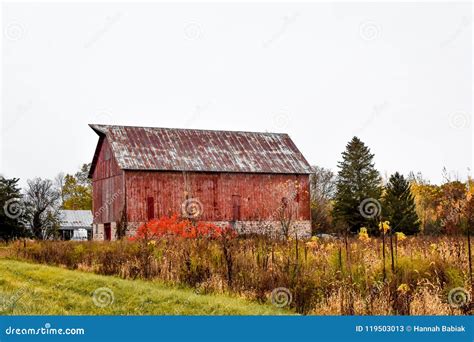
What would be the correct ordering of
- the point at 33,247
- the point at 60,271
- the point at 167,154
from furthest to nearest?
1. the point at 167,154
2. the point at 33,247
3. the point at 60,271

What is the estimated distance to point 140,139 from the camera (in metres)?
37.4

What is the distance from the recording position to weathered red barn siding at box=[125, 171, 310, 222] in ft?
116

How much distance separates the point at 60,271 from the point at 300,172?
2457cm

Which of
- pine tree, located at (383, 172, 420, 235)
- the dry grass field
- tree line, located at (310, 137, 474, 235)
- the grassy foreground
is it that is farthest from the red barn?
the grassy foreground

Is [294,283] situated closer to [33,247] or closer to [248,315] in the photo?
[248,315]

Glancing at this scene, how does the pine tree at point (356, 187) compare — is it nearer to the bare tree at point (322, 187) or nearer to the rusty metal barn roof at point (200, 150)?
the bare tree at point (322, 187)

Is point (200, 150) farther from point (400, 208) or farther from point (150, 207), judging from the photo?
point (400, 208)

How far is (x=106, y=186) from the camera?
1503 inches

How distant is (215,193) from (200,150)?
2.90 meters

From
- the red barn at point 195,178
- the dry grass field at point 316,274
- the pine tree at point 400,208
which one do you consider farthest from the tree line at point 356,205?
the dry grass field at point 316,274

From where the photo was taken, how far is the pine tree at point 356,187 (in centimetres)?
4353

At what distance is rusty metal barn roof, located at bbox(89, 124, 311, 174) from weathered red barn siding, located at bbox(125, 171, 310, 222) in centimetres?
45

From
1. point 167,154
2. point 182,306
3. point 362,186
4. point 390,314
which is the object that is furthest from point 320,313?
point 362,186

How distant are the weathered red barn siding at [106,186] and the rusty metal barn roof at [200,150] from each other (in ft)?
3.07
